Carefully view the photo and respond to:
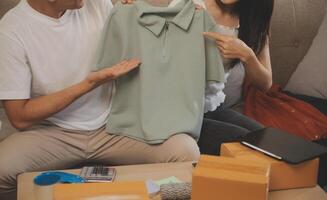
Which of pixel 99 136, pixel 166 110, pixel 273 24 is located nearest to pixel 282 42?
pixel 273 24

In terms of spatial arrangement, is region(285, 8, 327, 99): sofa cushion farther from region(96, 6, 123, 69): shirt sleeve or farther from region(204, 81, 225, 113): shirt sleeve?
region(96, 6, 123, 69): shirt sleeve

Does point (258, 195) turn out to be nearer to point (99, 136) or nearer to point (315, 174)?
point (315, 174)

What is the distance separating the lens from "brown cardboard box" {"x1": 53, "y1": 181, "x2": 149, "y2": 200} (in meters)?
1.05

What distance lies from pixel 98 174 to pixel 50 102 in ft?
1.09

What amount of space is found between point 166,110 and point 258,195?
544mm

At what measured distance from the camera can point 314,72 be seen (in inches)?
84.8

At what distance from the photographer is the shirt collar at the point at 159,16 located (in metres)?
1.52

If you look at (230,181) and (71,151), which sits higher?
(230,181)

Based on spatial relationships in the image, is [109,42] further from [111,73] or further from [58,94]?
[58,94]

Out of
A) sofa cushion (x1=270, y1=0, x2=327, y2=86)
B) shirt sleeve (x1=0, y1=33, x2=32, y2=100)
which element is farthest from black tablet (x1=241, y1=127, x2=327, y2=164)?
sofa cushion (x1=270, y1=0, x2=327, y2=86)

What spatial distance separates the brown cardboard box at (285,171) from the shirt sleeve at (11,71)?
0.72 m

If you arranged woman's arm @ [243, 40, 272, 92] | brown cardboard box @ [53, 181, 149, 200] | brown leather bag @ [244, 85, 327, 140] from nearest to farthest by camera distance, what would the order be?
brown cardboard box @ [53, 181, 149, 200]
woman's arm @ [243, 40, 272, 92]
brown leather bag @ [244, 85, 327, 140]

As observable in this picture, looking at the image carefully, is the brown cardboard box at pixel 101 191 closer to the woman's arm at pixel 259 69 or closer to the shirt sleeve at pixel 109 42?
the shirt sleeve at pixel 109 42

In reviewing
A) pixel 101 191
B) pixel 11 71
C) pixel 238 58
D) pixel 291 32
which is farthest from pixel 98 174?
pixel 291 32
